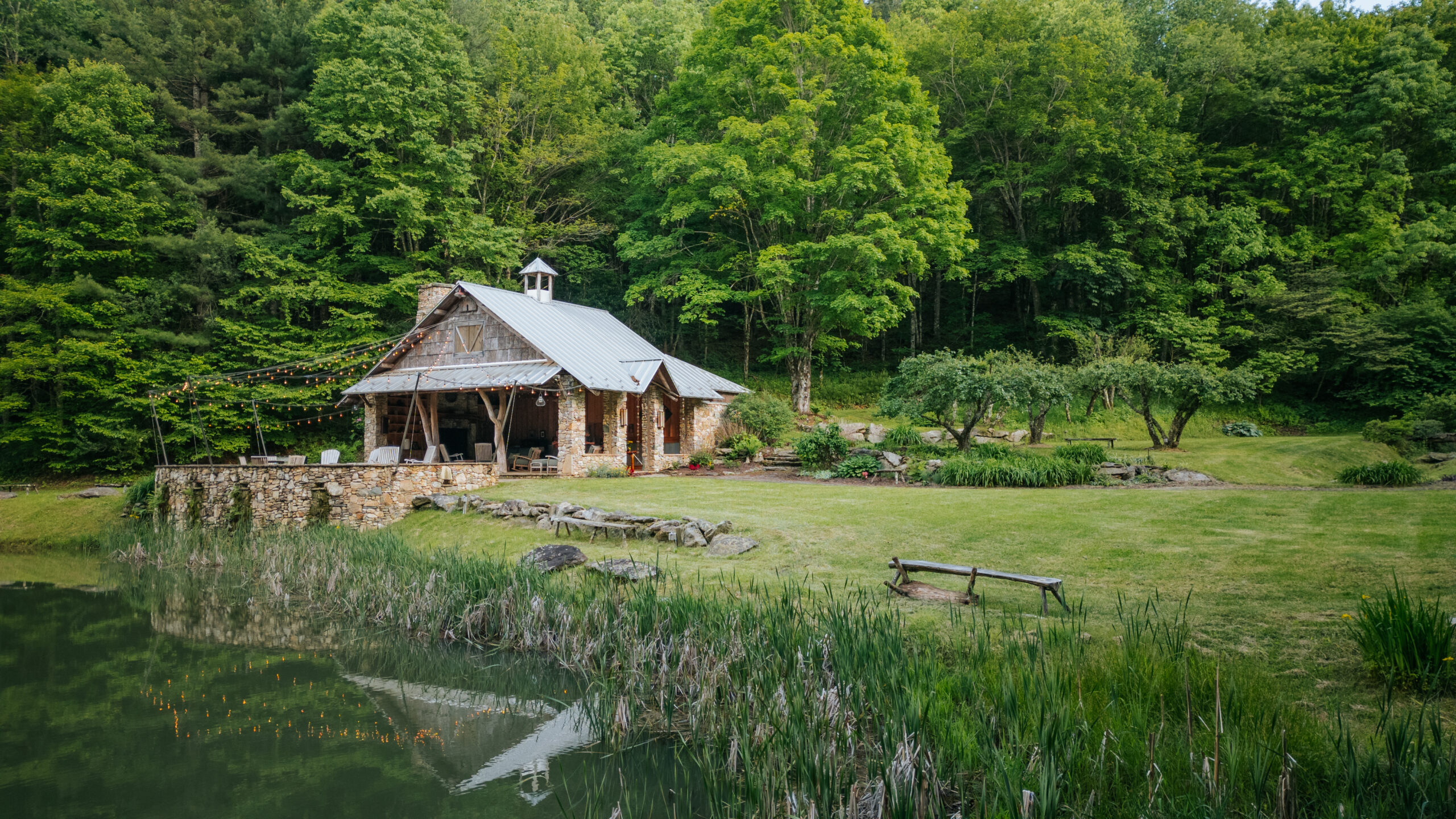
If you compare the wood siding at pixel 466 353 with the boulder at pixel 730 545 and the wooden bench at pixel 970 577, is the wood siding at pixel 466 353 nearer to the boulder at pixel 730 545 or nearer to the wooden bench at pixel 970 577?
the boulder at pixel 730 545

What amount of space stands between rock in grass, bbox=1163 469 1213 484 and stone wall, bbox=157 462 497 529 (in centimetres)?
1469

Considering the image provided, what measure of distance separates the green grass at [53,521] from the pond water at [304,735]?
36.2 ft

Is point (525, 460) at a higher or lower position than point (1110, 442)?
lower

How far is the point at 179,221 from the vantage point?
77.0 feet

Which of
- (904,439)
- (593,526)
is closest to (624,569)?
(593,526)

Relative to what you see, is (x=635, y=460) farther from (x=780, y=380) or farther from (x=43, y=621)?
(x=43, y=621)

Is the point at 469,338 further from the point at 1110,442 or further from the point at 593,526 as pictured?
the point at 1110,442

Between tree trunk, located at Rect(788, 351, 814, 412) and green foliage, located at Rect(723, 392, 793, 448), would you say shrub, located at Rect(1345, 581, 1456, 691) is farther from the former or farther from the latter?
tree trunk, located at Rect(788, 351, 814, 412)

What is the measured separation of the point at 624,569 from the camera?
27.6ft

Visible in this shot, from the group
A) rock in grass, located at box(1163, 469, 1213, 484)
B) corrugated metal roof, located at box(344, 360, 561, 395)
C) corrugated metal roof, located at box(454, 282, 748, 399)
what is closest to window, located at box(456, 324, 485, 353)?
corrugated metal roof, located at box(344, 360, 561, 395)

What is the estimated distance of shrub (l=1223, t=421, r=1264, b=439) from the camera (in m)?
22.4

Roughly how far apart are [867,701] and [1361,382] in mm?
27756

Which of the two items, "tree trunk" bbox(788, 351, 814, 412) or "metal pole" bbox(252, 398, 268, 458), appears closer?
"metal pole" bbox(252, 398, 268, 458)

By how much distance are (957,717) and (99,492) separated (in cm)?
2507
